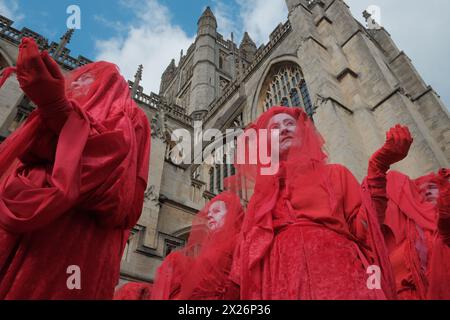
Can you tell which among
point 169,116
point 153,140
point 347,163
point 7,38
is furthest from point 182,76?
point 347,163

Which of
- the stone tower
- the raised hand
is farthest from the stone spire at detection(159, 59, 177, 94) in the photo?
the raised hand

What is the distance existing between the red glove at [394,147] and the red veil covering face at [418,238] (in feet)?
1.51

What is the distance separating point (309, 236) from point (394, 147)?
71 centimetres

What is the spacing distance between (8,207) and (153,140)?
7876 mm

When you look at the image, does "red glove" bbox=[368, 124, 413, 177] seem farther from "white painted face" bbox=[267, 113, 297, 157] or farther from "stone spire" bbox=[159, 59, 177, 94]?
"stone spire" bbox=[159, 59, 177, 94]

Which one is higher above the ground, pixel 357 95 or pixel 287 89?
pixel 287 89

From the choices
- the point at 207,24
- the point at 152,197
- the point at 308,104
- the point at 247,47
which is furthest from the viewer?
the point at 247,47

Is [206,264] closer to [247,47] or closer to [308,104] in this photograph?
[308,104]

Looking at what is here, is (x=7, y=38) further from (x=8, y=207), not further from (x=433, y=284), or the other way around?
(x=433, y=284)

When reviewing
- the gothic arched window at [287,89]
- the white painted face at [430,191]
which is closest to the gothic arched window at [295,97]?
the gothic arched window at [287,89]

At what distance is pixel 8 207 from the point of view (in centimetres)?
107

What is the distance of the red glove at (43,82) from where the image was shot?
1.07 m

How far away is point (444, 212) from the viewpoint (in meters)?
2.08

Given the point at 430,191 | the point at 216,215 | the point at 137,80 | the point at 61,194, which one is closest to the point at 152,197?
the point at 216,215
